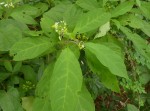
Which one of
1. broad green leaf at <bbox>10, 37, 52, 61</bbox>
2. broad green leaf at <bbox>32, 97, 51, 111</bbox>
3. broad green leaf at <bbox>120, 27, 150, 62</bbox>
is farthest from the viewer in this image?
broad green leaf at <bbox>120, 27, 150, 62</bbox>

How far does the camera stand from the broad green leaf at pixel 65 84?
3.59 ft

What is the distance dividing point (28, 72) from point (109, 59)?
2.04ft

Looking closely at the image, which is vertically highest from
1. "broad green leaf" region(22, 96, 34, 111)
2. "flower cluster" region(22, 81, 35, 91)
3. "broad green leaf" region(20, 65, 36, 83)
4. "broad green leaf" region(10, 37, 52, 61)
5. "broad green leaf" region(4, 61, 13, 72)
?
"broad green leaf" region(10, 37, 52, 61)

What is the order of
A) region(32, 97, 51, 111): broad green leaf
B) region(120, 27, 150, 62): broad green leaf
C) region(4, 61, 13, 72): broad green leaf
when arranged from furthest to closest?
region(4, 61, 13, 72): broad green leaf
region(120, 27, 150, 62): broad green leaf
region(32, 97, 51, 111): broad green leaf

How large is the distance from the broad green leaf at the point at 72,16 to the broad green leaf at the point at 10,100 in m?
0.48

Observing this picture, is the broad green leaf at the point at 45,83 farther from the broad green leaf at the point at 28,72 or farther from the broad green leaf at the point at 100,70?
the broad green leaf at the point at 28,72

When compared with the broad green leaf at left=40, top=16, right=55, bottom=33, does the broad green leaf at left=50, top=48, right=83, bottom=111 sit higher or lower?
lower

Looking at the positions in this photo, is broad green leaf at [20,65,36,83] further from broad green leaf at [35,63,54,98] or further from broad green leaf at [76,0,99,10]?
broad green leaf at [76,0,99,10]

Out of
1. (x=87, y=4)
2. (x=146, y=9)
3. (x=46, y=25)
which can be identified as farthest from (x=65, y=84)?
(x=146, y=9)

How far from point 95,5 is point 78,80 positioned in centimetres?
59

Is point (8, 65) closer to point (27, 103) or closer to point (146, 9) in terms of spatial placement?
point (27, 103)

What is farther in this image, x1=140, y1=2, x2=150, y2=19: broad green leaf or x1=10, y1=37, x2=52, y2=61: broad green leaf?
x1=140, y1=2, x2=150, y2=19: broad green leaf

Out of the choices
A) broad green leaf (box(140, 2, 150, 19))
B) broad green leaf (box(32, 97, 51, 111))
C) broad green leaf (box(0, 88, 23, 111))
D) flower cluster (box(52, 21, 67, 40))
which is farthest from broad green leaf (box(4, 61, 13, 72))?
broad green leaf (box(140, 2, 150, 19))

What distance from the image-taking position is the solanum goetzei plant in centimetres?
114
